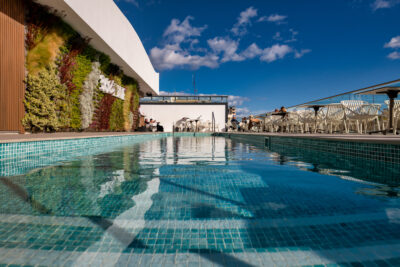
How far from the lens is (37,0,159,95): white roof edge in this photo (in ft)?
20.3

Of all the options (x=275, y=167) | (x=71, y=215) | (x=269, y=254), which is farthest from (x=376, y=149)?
(x=71, y=215)

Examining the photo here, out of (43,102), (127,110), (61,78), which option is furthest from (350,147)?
(127,110)

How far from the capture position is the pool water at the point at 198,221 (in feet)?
3.23

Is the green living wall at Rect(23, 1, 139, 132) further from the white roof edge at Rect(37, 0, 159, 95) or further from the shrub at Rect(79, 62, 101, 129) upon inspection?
the white roof edge at Rect(37, 0, 159, 95)

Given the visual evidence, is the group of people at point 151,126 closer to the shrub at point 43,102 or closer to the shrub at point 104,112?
the shrub at point 104,112

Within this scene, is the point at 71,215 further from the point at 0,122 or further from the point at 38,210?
the point at 0,122

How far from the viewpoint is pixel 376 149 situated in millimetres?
3107

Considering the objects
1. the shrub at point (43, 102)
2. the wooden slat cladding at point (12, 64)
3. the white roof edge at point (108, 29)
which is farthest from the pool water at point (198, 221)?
the white roof edge at point (108, 29)

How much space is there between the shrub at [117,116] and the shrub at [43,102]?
163 inches

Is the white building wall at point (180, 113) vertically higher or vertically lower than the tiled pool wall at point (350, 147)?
higher

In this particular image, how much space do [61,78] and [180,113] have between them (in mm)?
11854

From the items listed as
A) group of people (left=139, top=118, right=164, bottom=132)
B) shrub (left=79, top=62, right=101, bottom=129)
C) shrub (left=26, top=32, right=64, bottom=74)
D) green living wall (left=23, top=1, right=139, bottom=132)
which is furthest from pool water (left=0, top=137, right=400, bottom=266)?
group of people (left=139, top=118, right=164, bottom=132)

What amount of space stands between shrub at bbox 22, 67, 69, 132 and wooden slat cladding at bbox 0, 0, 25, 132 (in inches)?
6.1

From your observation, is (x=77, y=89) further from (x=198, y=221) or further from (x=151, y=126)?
(x=198, y=221)
